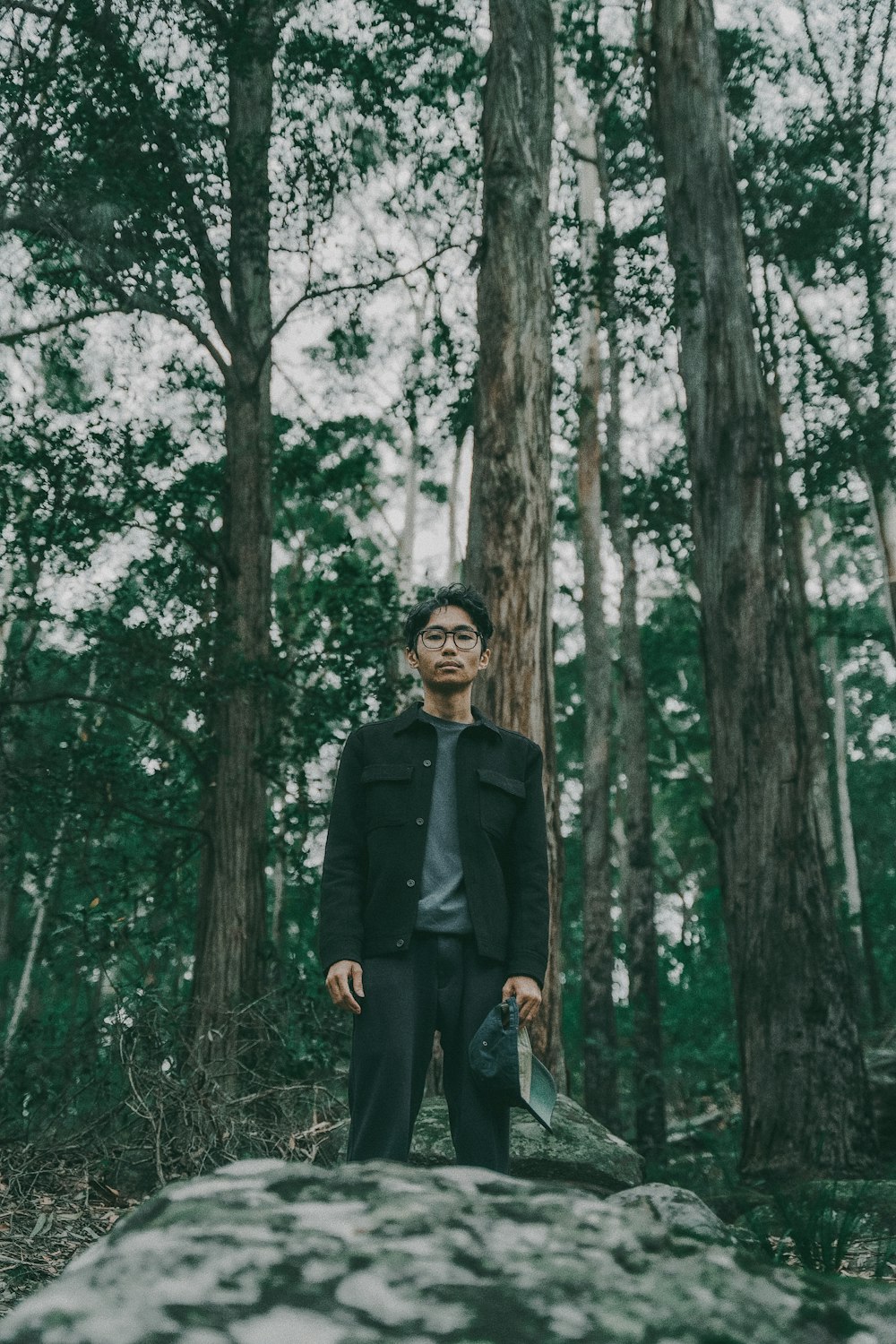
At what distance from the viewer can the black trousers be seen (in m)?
3.00

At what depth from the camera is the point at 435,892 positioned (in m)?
3.21

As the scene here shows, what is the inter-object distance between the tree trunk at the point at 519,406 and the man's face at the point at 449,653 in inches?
110

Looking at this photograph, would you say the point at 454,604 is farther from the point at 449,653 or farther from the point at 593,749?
the point at 593,749

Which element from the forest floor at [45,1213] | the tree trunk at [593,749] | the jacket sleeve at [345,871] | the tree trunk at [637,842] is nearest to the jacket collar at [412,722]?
the jacket sleeve at [345,871]

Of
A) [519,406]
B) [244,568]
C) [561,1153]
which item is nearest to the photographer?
[561,1153]

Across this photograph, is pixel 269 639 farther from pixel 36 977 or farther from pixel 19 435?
pixel 36 977

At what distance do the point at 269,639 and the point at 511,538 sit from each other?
4.44m

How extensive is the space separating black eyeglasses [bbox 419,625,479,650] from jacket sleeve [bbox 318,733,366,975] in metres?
0.34

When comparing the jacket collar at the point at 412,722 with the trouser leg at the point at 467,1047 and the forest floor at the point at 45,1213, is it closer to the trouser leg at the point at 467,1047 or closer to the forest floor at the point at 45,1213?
the trouser leg at the point at 467,1047

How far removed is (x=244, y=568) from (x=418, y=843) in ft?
24.7

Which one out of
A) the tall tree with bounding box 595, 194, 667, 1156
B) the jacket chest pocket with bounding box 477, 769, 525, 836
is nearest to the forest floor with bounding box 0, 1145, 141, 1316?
the jacket chest pocket with bounding box 477, 769, 525, 836

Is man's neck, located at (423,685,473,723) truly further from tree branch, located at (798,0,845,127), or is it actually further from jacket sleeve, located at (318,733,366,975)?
tree branch, located at (798,0,845,127)

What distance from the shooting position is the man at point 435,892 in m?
3.04

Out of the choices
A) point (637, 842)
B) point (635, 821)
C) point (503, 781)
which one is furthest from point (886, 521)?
point (503, 781)
